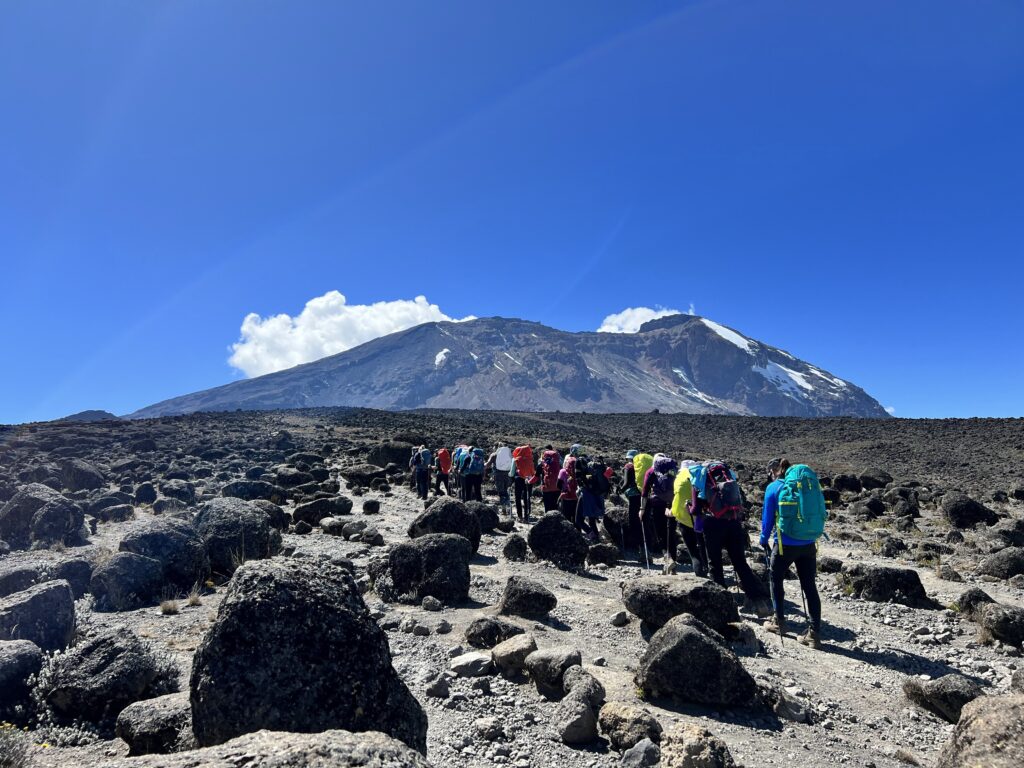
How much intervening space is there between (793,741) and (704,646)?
2.86 feet

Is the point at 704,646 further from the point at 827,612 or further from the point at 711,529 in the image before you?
the point at 827,612

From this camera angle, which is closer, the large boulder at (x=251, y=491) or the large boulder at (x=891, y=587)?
the large boulder at (x=891, y=587)

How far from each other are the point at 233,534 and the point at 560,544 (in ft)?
17.6

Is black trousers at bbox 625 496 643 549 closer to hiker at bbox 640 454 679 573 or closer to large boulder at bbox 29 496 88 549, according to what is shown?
hiker at bbox 640 454 679 573

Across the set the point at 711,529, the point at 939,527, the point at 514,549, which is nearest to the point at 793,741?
the point at 711,529

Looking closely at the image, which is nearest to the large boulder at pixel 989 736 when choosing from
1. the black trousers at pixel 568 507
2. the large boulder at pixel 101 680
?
the large boulder at pixel 101 680

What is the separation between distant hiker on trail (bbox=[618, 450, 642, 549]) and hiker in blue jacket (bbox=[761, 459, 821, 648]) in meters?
3.86

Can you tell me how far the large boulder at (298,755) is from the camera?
221cm

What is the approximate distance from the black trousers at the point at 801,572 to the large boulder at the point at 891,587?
8.70 feet

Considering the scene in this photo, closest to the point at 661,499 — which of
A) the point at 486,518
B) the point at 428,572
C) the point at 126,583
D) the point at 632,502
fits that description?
the point at 632,502

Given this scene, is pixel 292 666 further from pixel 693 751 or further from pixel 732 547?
pixel 732 547

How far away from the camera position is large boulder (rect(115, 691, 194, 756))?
3.69 m

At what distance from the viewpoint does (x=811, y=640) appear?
6594 mm

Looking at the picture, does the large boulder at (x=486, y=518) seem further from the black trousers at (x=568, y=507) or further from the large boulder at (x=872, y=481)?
the large boulder at (x=872, y=481)
